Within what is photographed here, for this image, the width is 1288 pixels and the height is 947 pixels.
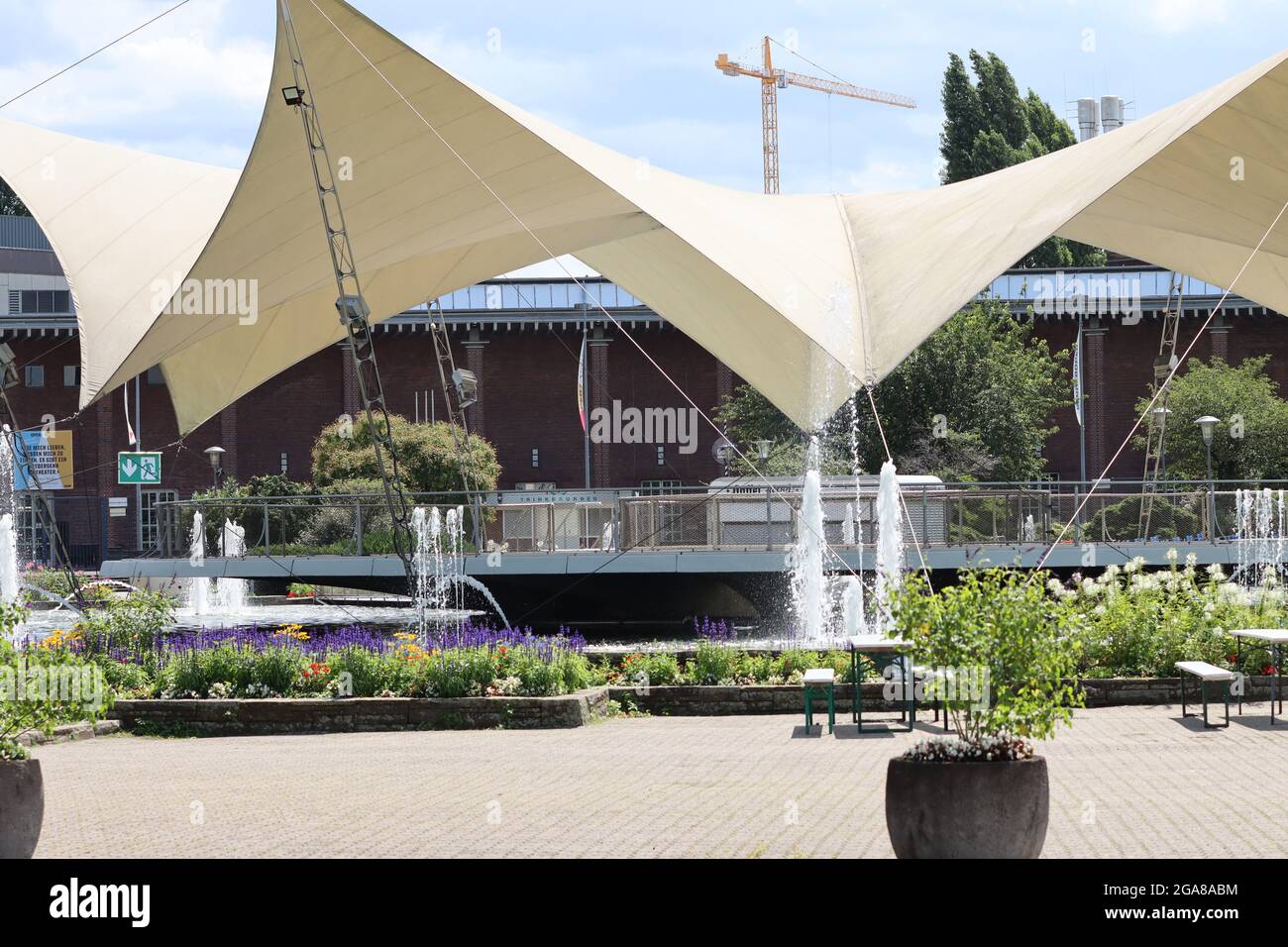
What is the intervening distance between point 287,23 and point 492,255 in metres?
9.98

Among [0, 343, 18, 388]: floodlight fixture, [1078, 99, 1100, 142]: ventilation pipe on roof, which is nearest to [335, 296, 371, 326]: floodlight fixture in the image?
[0, 343, 18, 388]: floodlight fixture

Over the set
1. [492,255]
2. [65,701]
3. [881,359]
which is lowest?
[65,701]

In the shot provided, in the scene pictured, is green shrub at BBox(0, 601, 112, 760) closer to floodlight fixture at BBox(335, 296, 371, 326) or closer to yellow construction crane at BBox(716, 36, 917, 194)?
floodlight fixture at BBox(335, 296, 371, 326)

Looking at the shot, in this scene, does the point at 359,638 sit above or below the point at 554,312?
below

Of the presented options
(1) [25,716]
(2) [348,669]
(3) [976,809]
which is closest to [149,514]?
(2) [348,669]

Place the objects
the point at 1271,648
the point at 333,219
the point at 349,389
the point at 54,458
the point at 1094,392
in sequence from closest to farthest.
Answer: the point at 1271,648, the point at 333,219, the point at 1094,392, the point at 349,389, the point at 54,458

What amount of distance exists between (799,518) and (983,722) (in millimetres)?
16859

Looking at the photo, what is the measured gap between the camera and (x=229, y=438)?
196 feet

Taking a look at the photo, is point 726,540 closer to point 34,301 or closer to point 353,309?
point 353,309

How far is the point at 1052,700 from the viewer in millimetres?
7156
